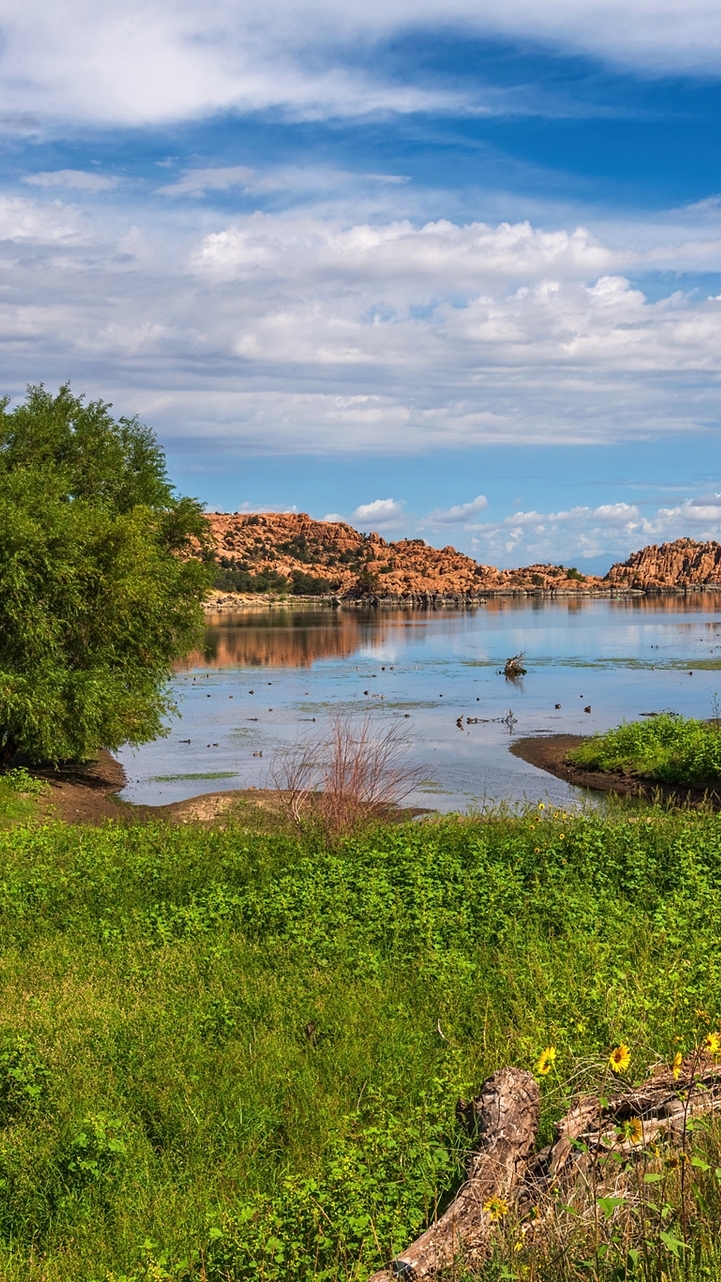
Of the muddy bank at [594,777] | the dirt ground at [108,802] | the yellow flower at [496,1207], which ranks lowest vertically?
the muddy bank at [594,777]

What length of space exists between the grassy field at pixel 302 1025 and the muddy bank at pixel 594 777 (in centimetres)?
907

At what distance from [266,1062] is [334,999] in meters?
1.16

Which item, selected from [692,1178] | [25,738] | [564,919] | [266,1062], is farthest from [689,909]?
[25,738]

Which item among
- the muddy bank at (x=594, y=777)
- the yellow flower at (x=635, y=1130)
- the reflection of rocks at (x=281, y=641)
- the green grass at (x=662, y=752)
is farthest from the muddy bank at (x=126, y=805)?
the reflection of rocks at (x=281, y=641)

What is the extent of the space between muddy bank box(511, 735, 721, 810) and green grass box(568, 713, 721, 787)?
0.61 ft

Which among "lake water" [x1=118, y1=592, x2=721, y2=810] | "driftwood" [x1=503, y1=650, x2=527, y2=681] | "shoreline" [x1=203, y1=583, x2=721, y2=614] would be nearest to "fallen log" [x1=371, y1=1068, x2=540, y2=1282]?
"lake water" [x1=118, y1=592, x2=721, y2=810]

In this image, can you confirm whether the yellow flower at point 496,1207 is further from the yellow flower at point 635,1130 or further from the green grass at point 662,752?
the green grass at point 662,752

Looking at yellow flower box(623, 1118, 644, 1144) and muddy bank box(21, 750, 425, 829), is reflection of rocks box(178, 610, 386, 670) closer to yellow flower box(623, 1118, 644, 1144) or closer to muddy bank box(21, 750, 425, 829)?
muddy bank box(21, 750, 425, 829)

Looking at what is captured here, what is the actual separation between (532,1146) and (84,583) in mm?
20465

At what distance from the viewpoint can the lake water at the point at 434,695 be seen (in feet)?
88.4

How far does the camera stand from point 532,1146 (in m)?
5.57

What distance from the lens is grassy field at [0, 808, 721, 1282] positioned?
17.6 feet

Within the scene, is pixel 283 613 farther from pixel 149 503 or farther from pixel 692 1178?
pixel 692 1178

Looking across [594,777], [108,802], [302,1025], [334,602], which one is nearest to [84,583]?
[108,802]
